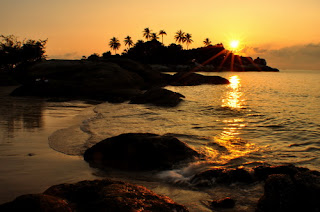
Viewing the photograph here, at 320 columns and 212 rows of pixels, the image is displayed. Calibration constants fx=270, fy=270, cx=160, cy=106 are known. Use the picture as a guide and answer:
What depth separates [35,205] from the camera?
2.10 metres

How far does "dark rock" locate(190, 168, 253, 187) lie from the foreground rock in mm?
1289

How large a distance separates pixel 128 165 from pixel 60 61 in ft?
56.2

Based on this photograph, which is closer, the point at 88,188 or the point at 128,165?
the point at 88,188

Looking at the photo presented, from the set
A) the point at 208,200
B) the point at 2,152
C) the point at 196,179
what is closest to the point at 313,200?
the point at 208,200

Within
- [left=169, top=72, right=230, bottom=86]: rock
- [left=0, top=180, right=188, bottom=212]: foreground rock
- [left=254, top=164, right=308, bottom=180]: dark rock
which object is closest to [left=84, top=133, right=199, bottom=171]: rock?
[left=254, top=164, right=308, bottom=180]: dark rock

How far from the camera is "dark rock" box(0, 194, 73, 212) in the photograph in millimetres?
2086

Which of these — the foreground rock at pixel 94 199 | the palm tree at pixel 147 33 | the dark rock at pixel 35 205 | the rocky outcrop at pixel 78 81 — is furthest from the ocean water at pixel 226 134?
the palm tree at pixel 147 33

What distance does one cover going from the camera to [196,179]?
407cm

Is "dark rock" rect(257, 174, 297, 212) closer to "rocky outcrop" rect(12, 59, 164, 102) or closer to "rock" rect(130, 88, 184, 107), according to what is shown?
"rock" rect(130, 88, 184, 107)

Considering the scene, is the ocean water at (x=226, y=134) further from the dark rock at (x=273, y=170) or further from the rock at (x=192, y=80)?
the rock at (x=192, y=80)

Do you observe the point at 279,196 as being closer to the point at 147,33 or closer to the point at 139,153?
the point at 139,153

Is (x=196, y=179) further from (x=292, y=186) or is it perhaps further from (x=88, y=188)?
(x=88, y=188)

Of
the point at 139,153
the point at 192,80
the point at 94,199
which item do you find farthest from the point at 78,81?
the point at 192,80

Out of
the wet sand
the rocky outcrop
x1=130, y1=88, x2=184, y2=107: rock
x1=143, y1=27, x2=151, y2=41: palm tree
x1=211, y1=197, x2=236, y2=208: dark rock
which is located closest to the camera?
x1=211, y1=197, x2=236, y2=208: dark rock
